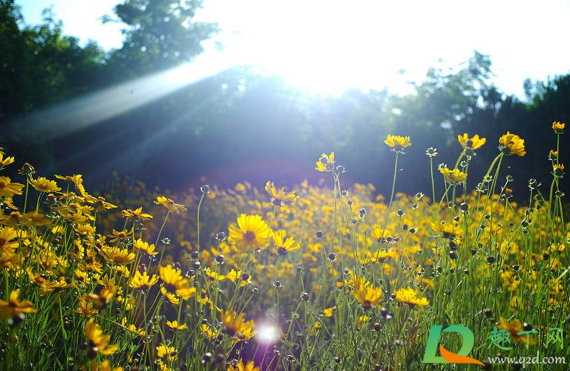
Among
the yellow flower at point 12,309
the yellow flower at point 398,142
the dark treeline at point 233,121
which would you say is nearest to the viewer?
the yellow flower at point 12,309

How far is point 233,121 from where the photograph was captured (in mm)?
17094

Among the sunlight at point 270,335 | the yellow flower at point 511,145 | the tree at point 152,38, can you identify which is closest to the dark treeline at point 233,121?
the tree at point 152,38

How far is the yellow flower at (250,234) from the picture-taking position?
139cm

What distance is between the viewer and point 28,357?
139cm

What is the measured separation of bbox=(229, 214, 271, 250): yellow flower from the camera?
1.39 meters

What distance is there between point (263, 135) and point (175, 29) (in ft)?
16.5

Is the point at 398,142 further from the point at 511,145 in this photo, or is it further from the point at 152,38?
the point at 152,38

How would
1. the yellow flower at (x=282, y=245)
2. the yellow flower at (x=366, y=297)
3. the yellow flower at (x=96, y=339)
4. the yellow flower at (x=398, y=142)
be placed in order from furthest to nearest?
1. the yellow flower at (x=398, y=142)
2. the yellow flower at (x=282, y=245)
3. the yellow flower at (x=366, y=297)
4. the yellow flower at (x=96, y=339)

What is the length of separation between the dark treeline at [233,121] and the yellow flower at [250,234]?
1060cm

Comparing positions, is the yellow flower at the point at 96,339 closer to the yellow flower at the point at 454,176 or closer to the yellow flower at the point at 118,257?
the yellow flower at the point at 118,257

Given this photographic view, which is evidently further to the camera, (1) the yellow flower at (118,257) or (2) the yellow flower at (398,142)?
(2) the yellow flower at (398,142)

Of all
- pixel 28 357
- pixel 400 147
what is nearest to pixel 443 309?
pixel 400 147

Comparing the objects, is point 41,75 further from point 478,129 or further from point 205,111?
point 478,129

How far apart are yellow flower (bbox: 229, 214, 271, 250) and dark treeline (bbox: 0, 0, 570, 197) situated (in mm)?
10605
